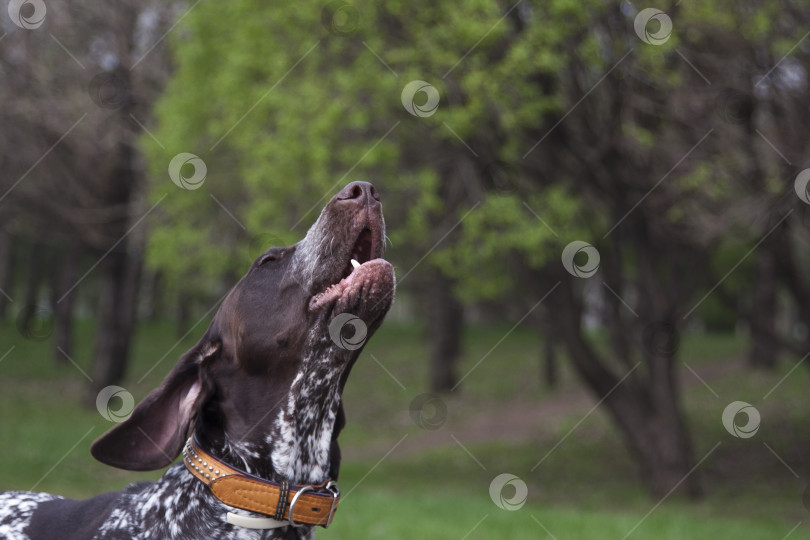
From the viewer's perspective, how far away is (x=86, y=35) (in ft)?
60.8

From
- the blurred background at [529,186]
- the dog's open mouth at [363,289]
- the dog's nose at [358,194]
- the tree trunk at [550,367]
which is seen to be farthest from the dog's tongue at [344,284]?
the tree trunk at [550,367]

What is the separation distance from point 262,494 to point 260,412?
0.32 metres

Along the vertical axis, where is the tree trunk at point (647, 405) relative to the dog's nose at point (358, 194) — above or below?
below

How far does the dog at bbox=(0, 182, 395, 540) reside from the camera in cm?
305

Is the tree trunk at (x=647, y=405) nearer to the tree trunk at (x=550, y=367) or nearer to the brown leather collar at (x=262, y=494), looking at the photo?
the tree trunk at (x=550, y=367)

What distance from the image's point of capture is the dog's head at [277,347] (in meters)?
3.15

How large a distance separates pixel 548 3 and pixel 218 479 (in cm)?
880

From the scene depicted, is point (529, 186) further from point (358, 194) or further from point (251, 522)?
point (251, 522)

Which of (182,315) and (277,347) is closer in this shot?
(277,347)

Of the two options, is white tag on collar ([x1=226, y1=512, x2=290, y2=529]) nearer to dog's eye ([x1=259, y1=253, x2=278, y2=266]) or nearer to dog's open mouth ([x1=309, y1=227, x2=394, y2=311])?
dog's open mouth ([x1=309, y1=227, x2=394, y2=311])

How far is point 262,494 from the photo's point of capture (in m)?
2.99

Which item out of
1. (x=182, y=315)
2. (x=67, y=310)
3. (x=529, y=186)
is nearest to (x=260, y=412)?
(x=529, y=186)

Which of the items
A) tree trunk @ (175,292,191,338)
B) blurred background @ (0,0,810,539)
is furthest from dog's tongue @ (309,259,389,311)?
tree trunk @ (175,292,191,338)

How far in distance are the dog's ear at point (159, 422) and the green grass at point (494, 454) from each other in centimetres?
459
